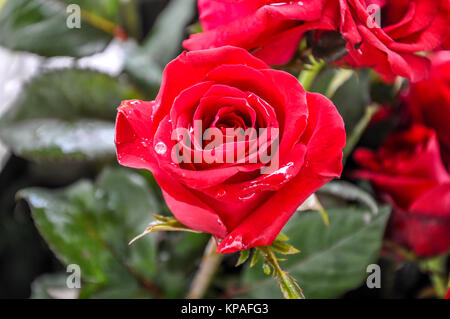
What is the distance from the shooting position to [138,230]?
0.46m

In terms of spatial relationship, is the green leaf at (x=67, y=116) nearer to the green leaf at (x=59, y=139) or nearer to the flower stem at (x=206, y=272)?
the green leaf at (x=59, y=139)

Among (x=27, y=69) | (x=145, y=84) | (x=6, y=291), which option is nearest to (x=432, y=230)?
(x=145, y=84)

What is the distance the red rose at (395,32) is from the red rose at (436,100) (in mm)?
150

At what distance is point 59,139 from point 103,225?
0.10 m

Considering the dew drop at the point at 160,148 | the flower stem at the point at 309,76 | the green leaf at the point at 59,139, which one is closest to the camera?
the dew drop at the point at 160,148

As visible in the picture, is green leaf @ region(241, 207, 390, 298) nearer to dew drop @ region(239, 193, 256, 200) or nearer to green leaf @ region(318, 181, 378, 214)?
green leaf @ region(318, 181, 378, 214)

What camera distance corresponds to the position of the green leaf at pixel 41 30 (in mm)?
469

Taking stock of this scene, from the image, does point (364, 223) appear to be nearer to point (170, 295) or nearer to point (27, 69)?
point (170, 295)

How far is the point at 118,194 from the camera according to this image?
476 mm

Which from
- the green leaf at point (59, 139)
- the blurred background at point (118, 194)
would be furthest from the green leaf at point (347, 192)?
the green leaf at point (59, 139)

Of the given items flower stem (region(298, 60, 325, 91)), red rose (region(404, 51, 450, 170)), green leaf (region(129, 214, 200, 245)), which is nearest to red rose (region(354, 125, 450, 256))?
red rose (region(404, 51, 450, 170))

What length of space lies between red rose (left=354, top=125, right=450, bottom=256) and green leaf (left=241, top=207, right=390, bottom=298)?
43 millimetres
